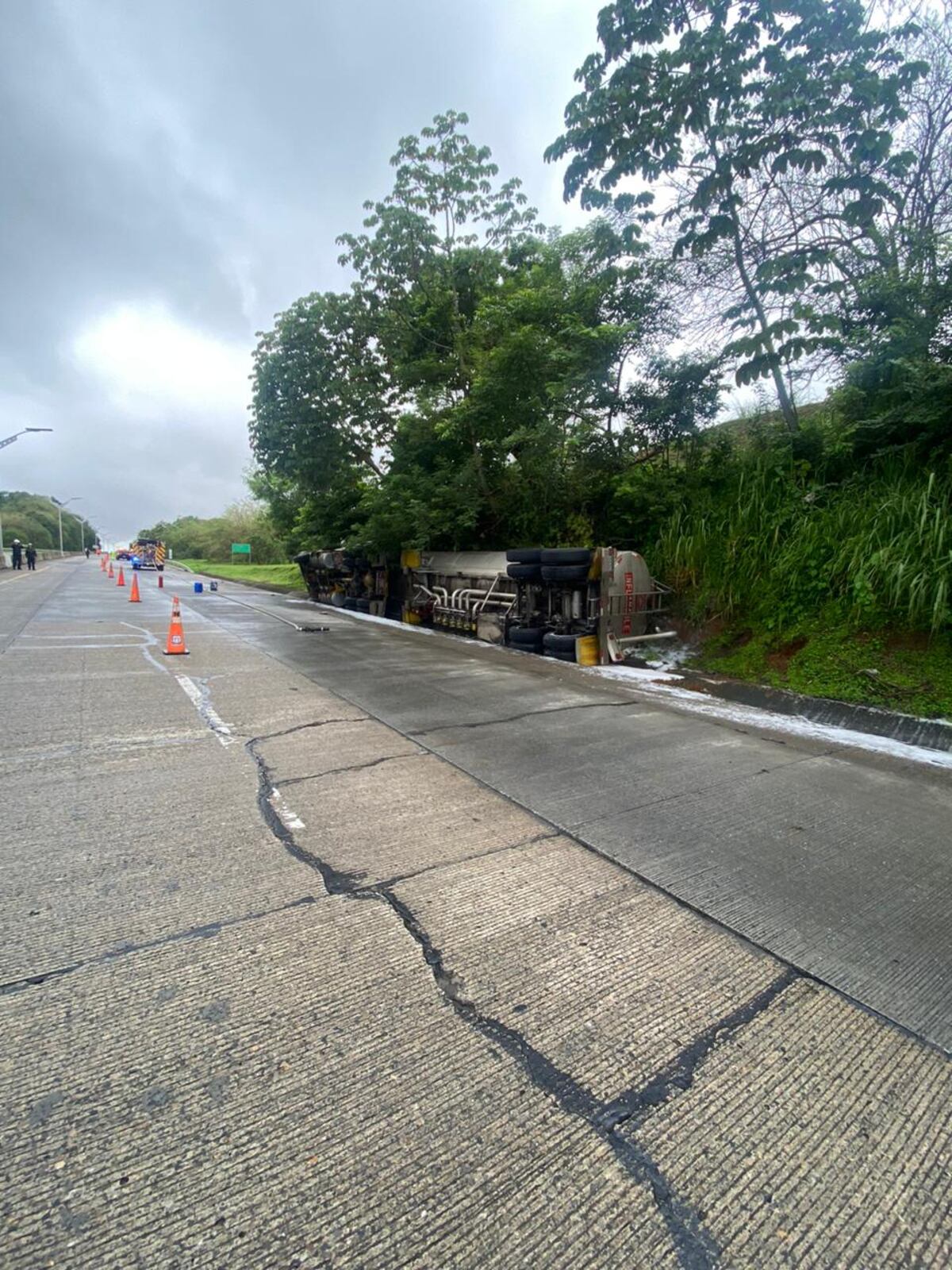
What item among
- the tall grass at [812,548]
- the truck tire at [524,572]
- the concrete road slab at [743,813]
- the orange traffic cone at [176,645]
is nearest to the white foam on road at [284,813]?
the concrete road slab at [743,813]

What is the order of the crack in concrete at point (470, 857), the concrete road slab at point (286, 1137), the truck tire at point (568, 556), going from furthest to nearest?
the truck tire at point (568, 556), the crack in concrete at point (470, 857), the concrete road slab at point (286, 1137)

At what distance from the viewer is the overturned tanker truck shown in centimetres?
816

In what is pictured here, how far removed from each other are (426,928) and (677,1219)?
1161 millimetres

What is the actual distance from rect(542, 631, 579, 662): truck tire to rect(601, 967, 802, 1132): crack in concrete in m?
6.40

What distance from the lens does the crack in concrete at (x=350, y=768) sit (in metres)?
3.64

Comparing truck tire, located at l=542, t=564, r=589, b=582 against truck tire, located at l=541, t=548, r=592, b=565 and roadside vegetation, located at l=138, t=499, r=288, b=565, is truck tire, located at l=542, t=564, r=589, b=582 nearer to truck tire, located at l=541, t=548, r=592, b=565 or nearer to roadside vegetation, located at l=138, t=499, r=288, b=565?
truck tire, located at l=541, t=548, r=592, b=565

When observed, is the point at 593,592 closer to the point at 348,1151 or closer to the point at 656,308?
the point at 656,308

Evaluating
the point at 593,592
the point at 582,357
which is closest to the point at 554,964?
the point at 593,592

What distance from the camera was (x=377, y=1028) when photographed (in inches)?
69.0

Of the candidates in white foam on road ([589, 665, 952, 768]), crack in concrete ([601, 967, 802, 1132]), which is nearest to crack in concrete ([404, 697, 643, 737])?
white foam on road ([589, 665, 952, 768])

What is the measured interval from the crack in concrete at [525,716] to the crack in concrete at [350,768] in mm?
470

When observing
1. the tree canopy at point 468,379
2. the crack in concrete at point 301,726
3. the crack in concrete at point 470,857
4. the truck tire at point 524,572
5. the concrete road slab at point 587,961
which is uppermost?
the tree canopy at point 468,379

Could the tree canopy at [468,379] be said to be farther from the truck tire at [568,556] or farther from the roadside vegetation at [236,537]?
the roadside vegetation at [236,537]

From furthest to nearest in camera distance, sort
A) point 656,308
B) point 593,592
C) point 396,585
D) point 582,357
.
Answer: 1. point 396,585
2. point 656,308
3. point 582,357
4. point 593,592
